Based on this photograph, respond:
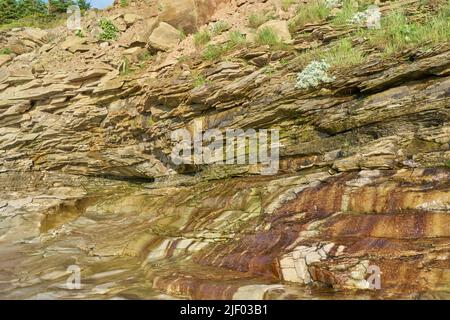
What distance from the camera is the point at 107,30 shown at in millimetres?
14742

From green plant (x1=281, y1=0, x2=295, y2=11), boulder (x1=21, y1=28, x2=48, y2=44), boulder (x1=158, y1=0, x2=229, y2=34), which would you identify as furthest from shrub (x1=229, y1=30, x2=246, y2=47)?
boulder (x1=21, y1=28, x2=48, y2=44)

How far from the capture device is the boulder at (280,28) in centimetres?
1077

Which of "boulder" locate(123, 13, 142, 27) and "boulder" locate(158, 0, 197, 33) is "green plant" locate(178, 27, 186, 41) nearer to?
"boulder" locate(158, 0, 197, 33)

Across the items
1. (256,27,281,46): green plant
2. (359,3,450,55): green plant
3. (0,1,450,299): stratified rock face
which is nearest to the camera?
(0,1,450,299): stratified rock face

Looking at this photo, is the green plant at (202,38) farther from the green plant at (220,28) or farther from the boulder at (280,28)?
the boulder at (280,28)

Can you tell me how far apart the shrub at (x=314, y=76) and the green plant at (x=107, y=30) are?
324 inches

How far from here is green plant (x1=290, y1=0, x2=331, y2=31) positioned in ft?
35.7

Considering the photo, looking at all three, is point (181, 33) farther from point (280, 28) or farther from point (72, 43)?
point (72, 43)

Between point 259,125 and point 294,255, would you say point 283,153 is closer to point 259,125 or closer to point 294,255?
point 259,125

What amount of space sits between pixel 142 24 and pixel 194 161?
660 centimetres

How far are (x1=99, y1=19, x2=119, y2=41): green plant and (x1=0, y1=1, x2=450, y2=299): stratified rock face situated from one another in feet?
1.14

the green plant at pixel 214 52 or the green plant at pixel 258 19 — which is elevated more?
the green plant at pixel 258 19

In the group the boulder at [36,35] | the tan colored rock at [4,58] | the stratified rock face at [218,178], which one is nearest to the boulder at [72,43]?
the stratified rock face at [218,178]
